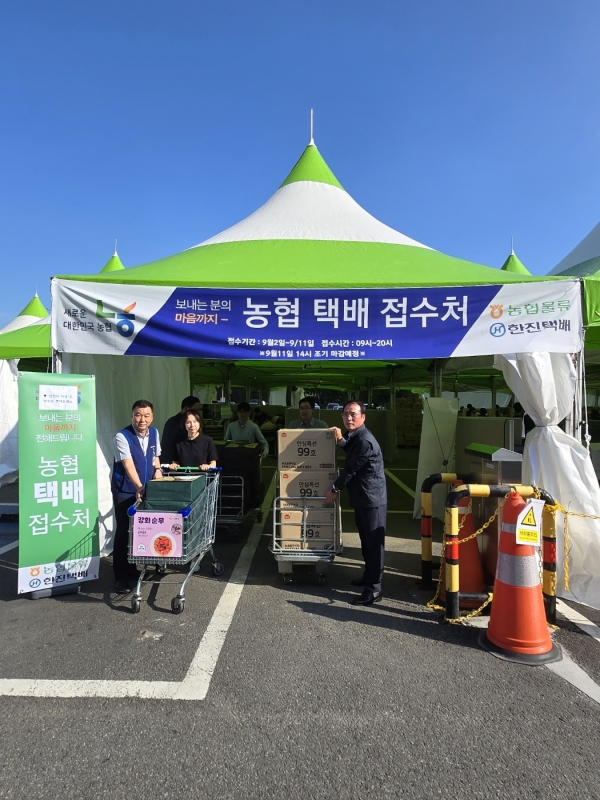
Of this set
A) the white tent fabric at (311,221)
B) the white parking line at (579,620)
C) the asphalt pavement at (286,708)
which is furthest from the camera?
the white tent fabric at (311,221)

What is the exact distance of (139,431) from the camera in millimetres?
4617

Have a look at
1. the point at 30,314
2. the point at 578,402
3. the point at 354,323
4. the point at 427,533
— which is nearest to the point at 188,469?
the point at 354,323

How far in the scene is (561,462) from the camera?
4.61 metres

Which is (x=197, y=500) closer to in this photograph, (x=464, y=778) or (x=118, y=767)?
(x=118, y=767)

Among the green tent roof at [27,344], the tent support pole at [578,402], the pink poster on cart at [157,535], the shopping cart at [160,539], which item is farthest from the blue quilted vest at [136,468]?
the green tent roof at [27,344]

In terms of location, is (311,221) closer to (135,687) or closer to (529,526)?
(529,526)

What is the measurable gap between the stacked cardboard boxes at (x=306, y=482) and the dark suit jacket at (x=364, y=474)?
1.86 ft

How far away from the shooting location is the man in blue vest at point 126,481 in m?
4.42

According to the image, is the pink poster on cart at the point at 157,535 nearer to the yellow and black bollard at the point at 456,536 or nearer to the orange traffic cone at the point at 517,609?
the yellow and black bollard at the point at 456,536

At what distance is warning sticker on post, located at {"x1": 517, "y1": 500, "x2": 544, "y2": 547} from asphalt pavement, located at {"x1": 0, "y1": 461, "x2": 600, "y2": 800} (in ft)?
2.82

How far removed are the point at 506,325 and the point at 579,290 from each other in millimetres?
821

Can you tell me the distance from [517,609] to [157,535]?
112 inches

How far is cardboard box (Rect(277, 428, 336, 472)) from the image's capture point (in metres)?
5.05

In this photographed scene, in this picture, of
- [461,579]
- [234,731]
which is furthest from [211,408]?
[234,731]
